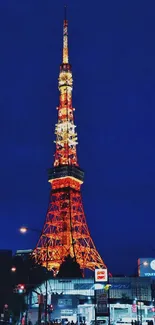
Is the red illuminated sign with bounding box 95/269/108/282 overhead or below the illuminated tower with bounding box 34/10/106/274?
below

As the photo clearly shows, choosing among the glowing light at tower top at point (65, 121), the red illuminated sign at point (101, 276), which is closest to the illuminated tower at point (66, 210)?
the glowing light at tower top at point (65, 121)

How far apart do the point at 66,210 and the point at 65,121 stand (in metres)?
21.9

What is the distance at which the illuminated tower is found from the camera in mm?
89125

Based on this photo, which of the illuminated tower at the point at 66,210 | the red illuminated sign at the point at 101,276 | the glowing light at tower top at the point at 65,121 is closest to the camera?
the red illuminated sign at the point at 101,276

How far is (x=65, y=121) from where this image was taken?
103 meters

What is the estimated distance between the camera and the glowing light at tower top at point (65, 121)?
101 m

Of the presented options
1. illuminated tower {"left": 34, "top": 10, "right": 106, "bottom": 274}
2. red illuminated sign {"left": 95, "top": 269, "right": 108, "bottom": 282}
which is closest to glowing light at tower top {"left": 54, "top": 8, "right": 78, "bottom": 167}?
illuminated tower {"left": 34, "top": 10, "right": 106, "bottom": 274}

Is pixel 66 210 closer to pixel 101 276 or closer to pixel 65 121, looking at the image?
pixel 65 121

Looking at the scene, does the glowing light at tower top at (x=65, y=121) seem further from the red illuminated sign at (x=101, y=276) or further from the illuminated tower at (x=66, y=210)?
the red illuminated sign at (x=101, y=276)

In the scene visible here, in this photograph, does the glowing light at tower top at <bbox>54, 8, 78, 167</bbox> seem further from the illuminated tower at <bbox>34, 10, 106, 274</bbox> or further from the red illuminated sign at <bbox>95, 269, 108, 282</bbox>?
the red illuminated sign at <bbox>95, 269, 108, 282</bbox>

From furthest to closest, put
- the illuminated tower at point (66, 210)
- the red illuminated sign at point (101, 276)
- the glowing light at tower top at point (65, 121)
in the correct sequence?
the glowing light at tower top at point (65, 121), the illuminated tower at point (66, 210), the red illuminated sign at point (101, 276)

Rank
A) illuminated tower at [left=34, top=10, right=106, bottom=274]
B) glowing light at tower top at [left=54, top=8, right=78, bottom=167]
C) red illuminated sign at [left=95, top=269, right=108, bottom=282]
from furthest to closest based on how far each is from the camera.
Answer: glowing light at tower top at [left=54, top=8, right=78, bottom=167] < illuminated tower at [left=34, top=10, right=106, bottom=274] < red illuminated sign at [left=95, top=269, right=108, bottom=282]

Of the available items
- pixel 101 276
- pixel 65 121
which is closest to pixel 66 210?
pixel 65 121

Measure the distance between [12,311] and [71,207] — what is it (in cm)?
2634
